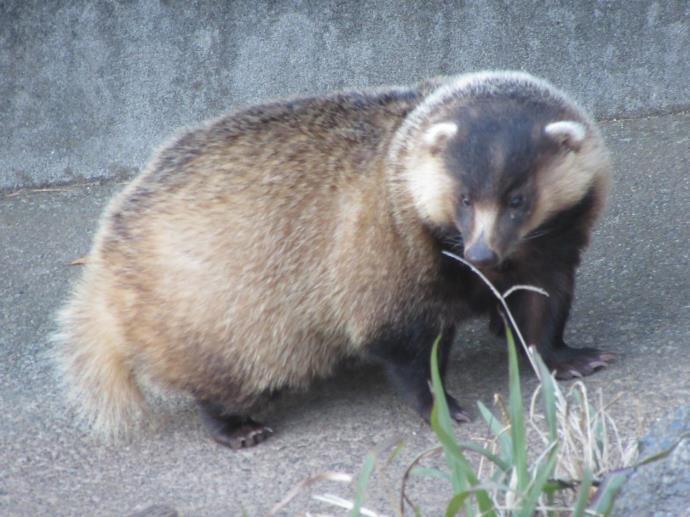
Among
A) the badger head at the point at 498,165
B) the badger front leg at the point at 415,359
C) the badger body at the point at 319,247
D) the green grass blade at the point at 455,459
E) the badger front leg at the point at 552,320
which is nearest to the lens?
the green grass blade at the point at 455,459

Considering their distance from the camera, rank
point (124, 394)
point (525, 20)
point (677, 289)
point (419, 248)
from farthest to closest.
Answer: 1. point (525, 20)
2. point (677, 289)
3. point (124, 394)
4. point (419, 248)

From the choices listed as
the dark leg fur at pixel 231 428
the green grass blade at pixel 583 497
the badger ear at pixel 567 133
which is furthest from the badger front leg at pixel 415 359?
the green grass blade at pixel 583 497

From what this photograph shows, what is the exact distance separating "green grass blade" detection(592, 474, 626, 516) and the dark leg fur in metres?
1.97

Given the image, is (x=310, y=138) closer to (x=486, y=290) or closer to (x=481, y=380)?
(x=486, y=290)

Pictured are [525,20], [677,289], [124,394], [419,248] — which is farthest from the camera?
[525,20]

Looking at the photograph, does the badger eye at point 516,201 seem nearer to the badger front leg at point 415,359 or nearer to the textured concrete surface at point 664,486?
the badger front leg at point 415,359

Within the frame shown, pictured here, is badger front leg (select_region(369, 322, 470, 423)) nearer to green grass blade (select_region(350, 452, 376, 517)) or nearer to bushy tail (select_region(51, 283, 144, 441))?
bushy tail (select_region(51, 283, 144, 441))

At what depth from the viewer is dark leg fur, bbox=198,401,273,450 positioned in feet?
15.5

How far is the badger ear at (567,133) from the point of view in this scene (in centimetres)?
431

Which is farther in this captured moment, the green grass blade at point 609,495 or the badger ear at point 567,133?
the badger ear at point 567,133

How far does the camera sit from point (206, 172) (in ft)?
15.6

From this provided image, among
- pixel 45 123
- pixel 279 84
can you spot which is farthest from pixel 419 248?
pixel 45 123

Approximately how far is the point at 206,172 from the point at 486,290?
48.7 inches

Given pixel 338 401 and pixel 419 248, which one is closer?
pixel 419 248
